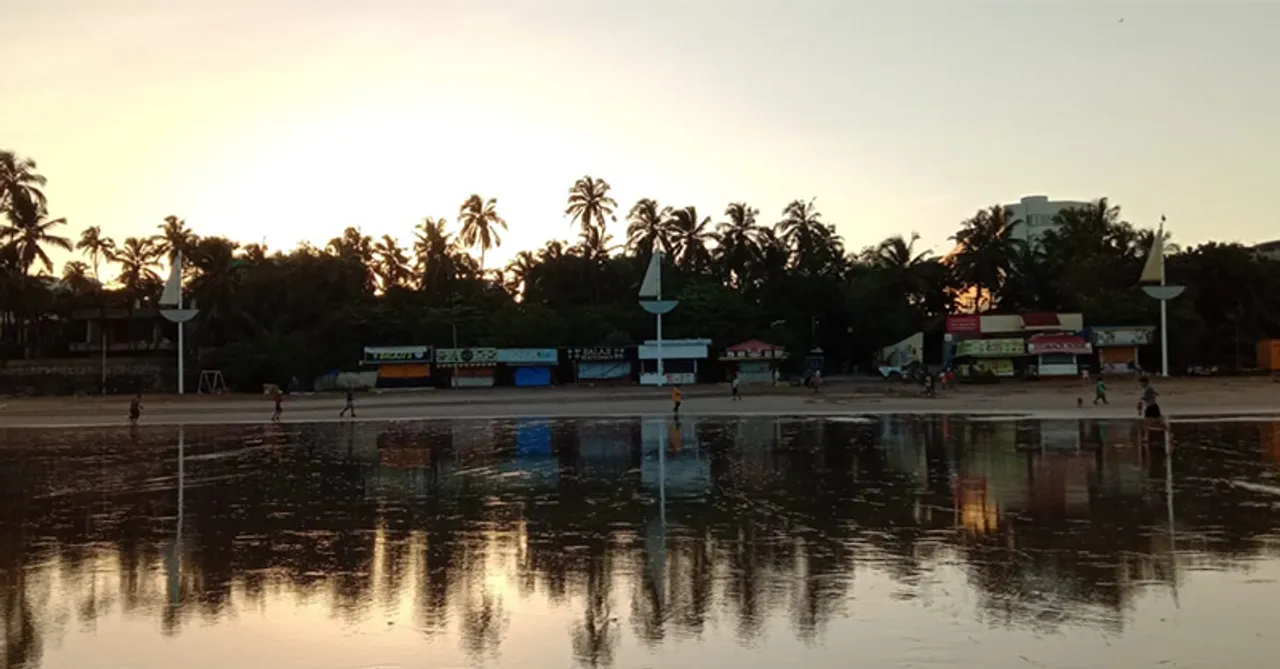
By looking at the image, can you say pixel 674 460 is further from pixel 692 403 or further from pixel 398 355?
pixel 398 355

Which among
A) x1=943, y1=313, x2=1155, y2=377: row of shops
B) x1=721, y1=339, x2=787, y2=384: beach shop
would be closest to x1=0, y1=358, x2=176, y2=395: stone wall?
x1=721, y1=339, x2=787, y2=384: beach shop

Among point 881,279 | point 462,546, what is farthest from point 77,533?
point 881,279

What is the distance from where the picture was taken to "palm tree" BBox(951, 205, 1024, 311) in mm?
70125

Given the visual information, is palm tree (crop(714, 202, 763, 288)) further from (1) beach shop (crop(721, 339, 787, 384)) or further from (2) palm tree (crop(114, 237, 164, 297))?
(2) palm tree (crop(114, 237, 164, 297))

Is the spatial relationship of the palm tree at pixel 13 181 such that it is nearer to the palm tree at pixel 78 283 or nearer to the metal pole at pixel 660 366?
the palm tree at pixel 78 283

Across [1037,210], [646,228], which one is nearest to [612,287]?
[646,228]

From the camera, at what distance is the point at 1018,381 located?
54938mm

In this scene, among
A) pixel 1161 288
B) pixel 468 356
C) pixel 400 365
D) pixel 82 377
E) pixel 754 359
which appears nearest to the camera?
pixel 1161 288

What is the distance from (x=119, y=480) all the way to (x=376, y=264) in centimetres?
6123

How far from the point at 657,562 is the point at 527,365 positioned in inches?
2041

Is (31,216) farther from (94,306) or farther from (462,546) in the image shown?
(462,546)

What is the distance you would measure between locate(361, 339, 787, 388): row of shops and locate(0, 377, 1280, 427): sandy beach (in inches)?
142

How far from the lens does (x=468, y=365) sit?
60.4 metres

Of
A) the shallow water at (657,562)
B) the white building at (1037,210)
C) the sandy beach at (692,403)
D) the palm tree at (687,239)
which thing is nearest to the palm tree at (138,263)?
the sandy beach at (692,403)
